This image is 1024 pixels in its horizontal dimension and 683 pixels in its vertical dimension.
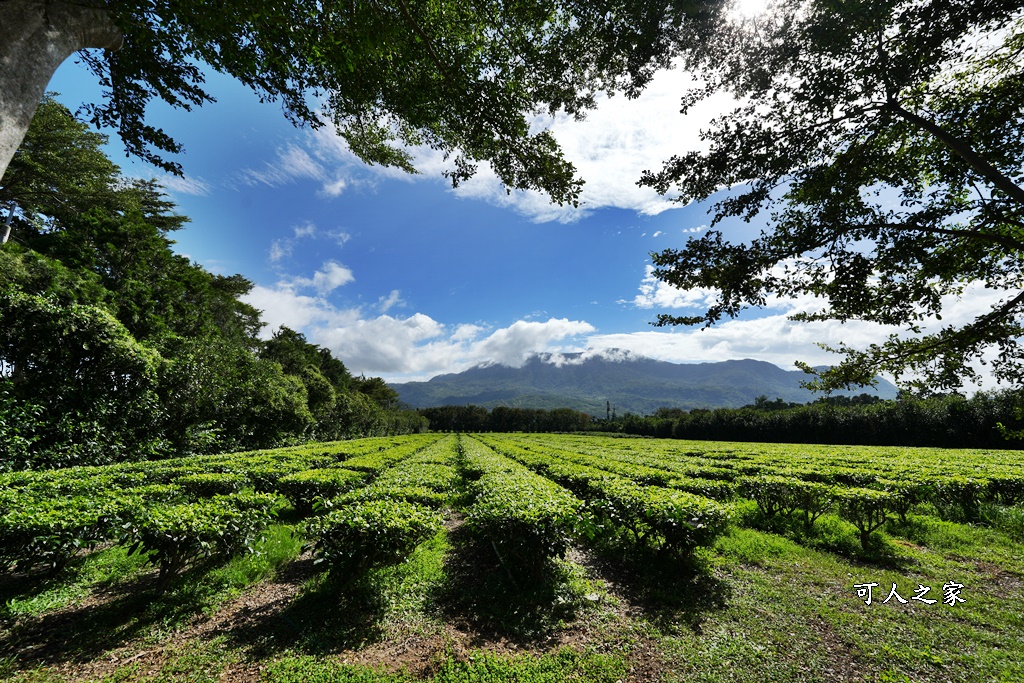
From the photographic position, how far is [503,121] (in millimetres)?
5309

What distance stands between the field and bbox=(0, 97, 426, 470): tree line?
4.98m

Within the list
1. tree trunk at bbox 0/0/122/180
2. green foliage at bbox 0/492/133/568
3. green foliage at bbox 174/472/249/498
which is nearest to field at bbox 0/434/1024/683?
green foliage at bbox 0/492/133/568

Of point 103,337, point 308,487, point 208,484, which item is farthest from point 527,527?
point 103,337

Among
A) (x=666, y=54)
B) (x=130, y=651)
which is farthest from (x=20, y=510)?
(x=666, y=54)

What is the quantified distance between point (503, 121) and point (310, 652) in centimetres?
744

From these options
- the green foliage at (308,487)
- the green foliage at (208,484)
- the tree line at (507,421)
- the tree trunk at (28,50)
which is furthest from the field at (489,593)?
the tree line at (507,421)

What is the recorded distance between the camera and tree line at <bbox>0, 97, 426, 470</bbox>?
9.89m

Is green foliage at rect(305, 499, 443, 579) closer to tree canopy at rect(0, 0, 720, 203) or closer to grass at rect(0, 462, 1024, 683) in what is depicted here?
grass at rect(0, 462, 1024, 683)

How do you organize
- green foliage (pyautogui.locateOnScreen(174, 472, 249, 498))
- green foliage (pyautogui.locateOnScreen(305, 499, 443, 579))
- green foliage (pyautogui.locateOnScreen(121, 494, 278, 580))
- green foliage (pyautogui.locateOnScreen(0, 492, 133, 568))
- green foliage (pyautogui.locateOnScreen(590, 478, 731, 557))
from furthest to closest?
green foliage (pyautogui.locateOnScreen(174, 472, 249, 498)), green foliage (pyautogui.locateOnScreen(590, 478, 731, 557)), green foliage (pyautogui.locateOnScreen(305, 499, 443, 579)), green foliage (pyautogui.locateOnScreen(121, 494, 278, 580)), green foliage (pyautogui.locateOnScreen(0, 492, 133, 568))

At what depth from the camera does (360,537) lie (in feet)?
16.0

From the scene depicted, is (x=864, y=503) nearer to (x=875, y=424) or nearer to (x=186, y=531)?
(x=186, y=531)

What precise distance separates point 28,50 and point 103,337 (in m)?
11.8

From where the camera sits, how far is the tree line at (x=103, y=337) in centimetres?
989

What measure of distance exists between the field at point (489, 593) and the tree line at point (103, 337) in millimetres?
4975
